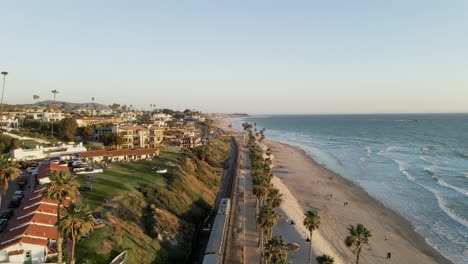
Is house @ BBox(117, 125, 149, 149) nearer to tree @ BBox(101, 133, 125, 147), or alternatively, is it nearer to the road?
tree @ BBox(101, 133, 125, 147)

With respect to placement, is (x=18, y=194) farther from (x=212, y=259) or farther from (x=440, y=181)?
(x=440, y=181)

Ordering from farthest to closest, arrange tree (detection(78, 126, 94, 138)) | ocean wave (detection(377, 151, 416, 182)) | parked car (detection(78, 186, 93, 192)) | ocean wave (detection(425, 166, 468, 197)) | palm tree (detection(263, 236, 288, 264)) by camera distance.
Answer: tree (detection(78, 126, 94, 138)) < ocean wave (detection(377, 151, 416, 182)) < ocean wave (detection(425, 166, 468, 197)) < parked car (detection(78, 186, 93, 192)) < palm tree (detection(263, 236, 288, 264))

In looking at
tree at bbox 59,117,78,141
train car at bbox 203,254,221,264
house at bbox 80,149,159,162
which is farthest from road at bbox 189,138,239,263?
tree at bbox 59,117,78,141

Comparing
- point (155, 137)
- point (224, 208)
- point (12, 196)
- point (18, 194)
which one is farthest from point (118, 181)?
point (155, 137)

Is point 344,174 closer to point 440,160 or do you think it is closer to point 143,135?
point 440,160

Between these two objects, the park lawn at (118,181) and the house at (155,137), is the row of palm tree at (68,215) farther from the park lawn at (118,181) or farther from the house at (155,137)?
the house at (155,137)

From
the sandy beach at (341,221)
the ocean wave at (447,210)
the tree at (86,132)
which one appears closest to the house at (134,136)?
the tree at (86,132)
